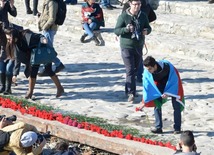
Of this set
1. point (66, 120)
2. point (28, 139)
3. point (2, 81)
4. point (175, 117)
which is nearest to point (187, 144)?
point (28, 139)

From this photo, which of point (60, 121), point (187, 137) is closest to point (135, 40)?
point (60, 121)

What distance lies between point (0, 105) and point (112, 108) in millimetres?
1910

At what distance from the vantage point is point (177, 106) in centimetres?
1105

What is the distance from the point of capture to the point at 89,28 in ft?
58.2

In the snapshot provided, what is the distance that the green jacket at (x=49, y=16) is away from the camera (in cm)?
1430

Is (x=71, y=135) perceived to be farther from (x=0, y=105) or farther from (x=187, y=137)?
(x=187, y=137)

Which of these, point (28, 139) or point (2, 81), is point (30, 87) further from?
point (28, 139)

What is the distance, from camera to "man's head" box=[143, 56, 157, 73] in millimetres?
10680

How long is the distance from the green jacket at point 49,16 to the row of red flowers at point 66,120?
6.92 ft

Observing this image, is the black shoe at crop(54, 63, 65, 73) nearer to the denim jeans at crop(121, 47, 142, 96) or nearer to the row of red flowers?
the row of red flowers

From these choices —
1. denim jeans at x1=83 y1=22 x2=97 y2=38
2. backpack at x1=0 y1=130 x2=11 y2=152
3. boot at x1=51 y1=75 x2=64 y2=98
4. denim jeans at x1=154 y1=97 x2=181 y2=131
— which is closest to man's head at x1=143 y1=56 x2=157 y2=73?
denim jeans at x1=154 y1=97 x2=181 y2=131

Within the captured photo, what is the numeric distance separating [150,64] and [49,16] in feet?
13.7

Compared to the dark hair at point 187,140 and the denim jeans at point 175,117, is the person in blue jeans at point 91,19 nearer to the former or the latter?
the denim jeans at point 175,117

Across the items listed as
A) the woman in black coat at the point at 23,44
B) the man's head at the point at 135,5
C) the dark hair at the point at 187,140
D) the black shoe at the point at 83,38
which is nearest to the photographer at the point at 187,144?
the dark hair at the point at 187,140
